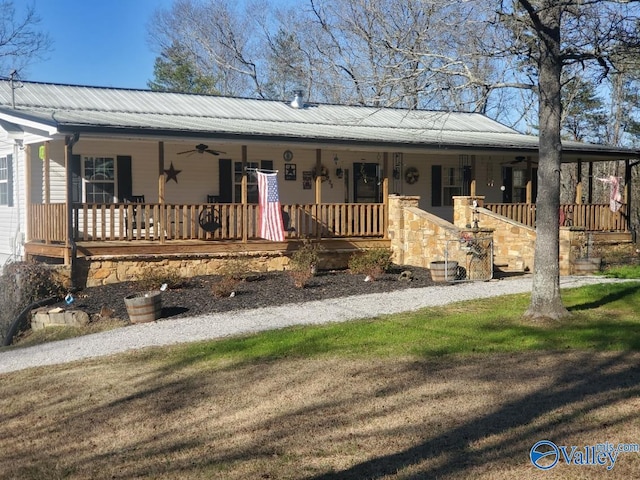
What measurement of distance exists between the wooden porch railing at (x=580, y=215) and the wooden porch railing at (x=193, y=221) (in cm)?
405

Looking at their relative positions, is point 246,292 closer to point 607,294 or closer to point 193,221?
point 193,221

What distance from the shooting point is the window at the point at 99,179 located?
17484 millimetres

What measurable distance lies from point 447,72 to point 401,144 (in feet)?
24.8

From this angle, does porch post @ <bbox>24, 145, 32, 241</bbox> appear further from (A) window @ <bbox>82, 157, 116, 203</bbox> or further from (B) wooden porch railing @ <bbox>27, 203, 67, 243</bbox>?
(A) window @ <bbox>82, 157, 116, 203</bbox>

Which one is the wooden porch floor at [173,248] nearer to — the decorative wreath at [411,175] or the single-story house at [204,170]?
the single-story house at [204,170]

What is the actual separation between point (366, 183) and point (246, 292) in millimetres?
8340

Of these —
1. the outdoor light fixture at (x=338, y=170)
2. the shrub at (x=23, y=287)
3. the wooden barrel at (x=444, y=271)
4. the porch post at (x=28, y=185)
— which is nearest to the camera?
the shrub at (x=23, y=287)

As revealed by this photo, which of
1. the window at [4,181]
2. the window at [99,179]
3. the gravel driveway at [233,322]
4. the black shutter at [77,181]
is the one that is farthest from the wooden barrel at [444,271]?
the window at [4,181]

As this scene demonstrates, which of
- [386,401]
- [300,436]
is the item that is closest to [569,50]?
[386,401]

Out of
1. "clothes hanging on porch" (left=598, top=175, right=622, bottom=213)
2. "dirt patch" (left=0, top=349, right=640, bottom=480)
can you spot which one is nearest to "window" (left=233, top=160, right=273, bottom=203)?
"clothes hanging on porch" (left=598, top=175, right=622, bottom=213)

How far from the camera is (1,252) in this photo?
18484mm

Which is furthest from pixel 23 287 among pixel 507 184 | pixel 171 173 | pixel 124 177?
pixel 507 184

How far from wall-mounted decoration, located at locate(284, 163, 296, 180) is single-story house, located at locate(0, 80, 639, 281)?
1.2 inches

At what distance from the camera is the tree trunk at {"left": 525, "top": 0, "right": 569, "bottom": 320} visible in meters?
10.6
